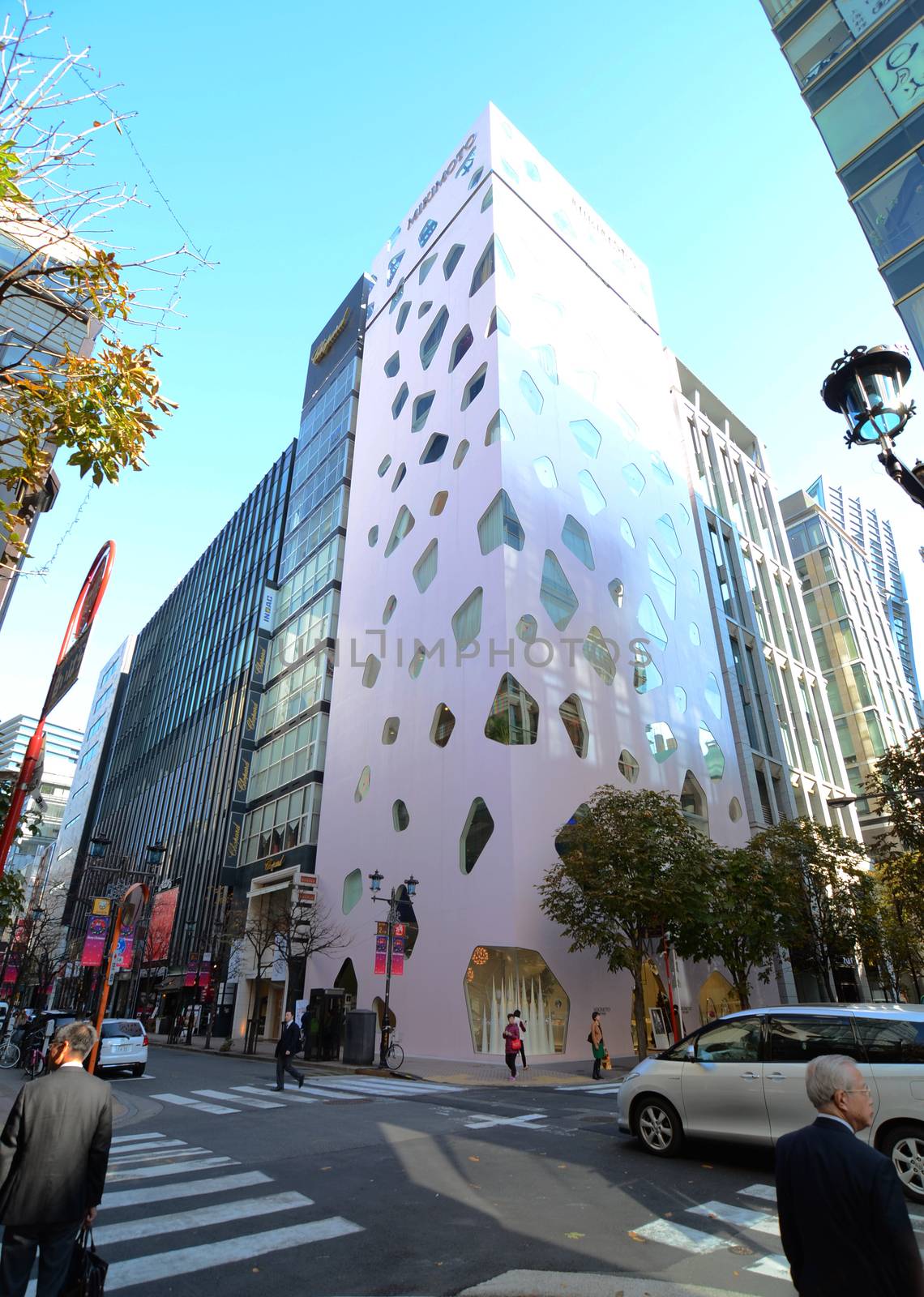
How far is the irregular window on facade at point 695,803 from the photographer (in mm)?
33463

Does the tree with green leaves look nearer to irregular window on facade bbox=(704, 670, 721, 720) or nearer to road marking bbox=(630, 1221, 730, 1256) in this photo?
irregular window on facade bbox=(704, 670, 721, 720)

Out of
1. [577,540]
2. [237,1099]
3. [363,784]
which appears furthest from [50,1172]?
[577,540]

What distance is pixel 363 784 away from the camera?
1307 inches

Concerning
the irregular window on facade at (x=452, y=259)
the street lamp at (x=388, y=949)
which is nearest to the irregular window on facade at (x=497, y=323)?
the irregular window on facade at (x=452, y=259)

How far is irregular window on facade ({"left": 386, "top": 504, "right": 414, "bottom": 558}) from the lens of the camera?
118ft

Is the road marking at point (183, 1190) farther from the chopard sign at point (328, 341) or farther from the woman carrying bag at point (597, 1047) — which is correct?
the chopard sign at point (328, 341)

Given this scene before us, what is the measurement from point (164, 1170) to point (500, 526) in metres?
23.5

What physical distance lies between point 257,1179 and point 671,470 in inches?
1686

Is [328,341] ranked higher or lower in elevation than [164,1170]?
higher

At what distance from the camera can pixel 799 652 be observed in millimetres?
→ 50406

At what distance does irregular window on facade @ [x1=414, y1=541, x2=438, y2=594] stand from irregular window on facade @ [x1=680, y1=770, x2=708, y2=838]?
1498 cm

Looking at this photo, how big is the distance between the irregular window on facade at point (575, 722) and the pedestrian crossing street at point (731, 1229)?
→ 21.1 m

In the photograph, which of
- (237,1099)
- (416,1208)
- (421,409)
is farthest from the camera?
(421,409)

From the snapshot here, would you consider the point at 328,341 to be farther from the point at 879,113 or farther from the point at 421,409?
the point at 879,113
